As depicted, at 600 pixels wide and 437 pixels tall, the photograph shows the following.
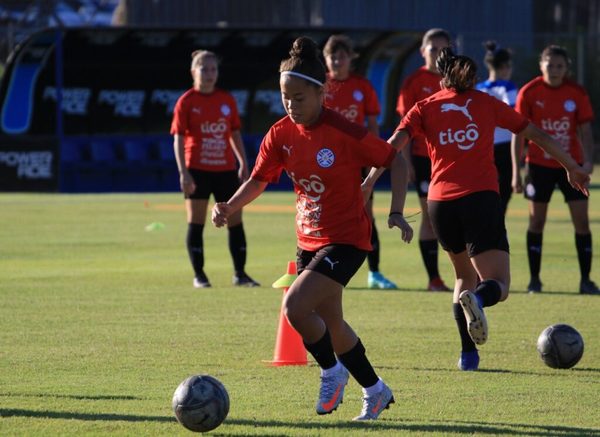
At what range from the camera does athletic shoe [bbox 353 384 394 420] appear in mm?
6906

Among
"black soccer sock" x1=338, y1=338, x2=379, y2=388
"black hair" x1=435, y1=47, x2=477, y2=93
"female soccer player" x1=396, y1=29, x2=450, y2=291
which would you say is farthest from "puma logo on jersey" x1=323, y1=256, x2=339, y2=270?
"female soccer player" x1=396, y1=29, x2=450, y2=291

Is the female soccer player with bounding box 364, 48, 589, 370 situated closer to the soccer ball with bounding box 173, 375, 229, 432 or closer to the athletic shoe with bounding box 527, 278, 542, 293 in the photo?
the soccer ball with bounding box 173, 375, 229, 432

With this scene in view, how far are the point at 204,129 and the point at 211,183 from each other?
546 mm

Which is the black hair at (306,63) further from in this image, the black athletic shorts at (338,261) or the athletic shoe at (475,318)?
the athletic shoe at (475,318)

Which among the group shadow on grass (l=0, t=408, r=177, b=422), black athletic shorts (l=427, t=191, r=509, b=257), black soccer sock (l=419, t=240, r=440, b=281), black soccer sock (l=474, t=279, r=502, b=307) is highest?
black athletic shorts (l=427, t=191, r=509, b=257)

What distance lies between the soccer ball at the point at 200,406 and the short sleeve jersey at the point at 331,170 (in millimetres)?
1011

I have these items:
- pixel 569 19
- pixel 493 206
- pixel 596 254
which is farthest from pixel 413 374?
pixel 569 19

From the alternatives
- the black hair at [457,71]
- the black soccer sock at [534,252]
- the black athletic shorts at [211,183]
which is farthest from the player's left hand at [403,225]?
the black athletic shorts at [211,183]

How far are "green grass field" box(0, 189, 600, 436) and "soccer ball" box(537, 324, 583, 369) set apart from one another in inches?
3.9

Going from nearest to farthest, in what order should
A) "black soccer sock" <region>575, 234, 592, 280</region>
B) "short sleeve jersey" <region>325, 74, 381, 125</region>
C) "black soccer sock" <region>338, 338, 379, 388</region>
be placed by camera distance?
"black soccer sock" <region>338, 338, 379, 388</region> < "black soccer sock" <region>575, 234, 592, 280</region> < "short sleeve jersey" <region>325, 74, 381, 125</region>

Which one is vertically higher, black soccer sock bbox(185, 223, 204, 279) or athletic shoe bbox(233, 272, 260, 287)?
black soccer sock bbox(185, 223, 204, 279)

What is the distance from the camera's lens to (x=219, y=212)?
7.04m

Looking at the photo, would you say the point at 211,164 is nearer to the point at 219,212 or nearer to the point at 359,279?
the point at 359,279

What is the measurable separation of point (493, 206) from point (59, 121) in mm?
21120
